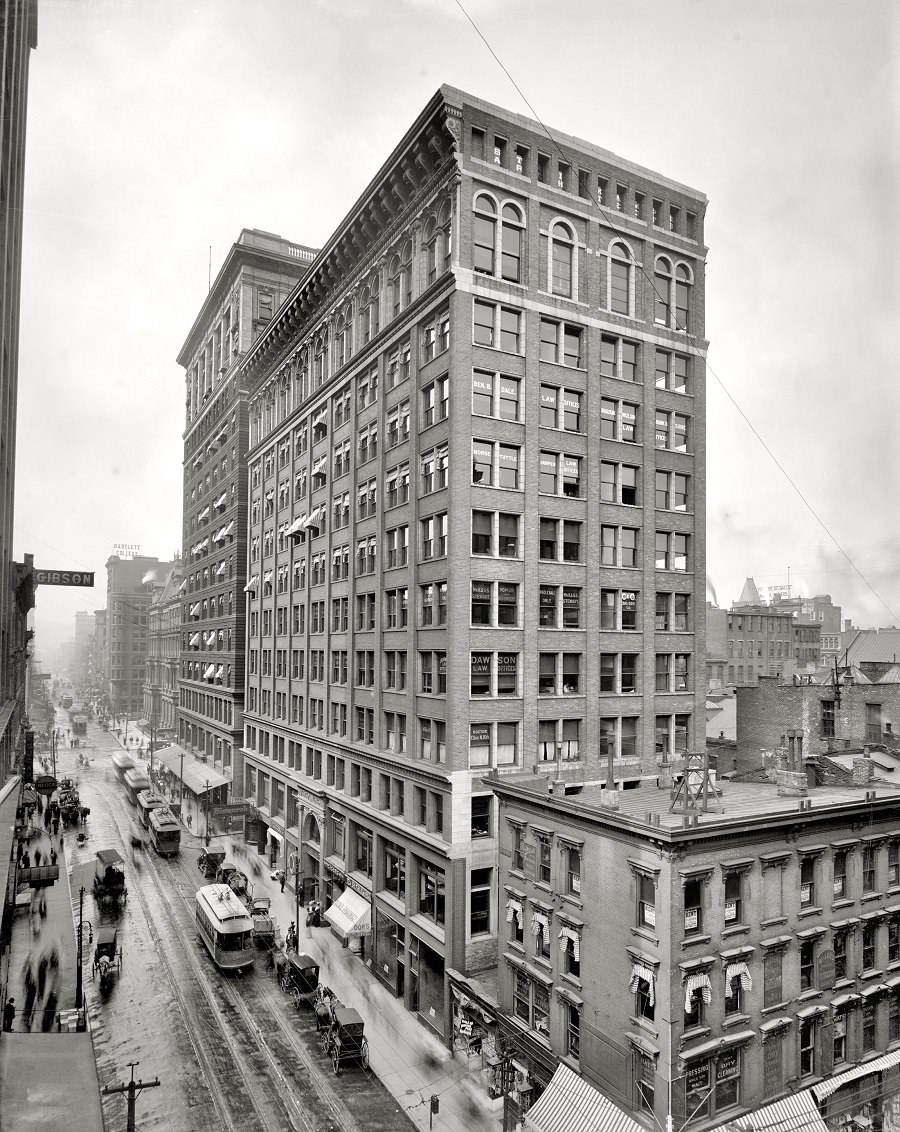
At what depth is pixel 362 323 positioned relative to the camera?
46125 mm

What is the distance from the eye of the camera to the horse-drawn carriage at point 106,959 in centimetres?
3703

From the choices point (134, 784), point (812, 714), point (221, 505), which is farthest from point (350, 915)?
point (221, 505)

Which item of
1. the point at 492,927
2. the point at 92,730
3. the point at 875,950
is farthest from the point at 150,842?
the point at 92,730

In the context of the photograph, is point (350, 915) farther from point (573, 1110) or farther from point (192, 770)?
point (192, 770)

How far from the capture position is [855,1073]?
25891mm

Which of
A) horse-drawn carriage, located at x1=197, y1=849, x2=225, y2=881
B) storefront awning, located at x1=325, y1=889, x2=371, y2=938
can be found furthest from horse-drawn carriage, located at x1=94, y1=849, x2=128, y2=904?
storefront awning, located at x1=325, y1=889, x2=371, y2=938

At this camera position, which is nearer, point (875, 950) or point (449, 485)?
point (875, 950)

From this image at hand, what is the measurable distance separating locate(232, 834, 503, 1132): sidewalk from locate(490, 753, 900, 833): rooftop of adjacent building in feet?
35.4

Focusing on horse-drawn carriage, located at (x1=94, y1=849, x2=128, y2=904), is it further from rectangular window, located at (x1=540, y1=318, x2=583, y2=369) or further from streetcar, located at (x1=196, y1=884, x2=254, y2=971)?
rectangular window, located at (x1=540, y1=318, x2=583, y2=369)

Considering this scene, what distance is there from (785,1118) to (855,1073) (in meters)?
4.06

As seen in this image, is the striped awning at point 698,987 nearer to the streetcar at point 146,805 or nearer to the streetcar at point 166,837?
the streetcar at point 166,837

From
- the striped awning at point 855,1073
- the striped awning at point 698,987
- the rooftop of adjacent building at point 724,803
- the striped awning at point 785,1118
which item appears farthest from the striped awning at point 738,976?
the striped awning at point 855,1073

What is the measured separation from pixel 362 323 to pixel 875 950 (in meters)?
38.6

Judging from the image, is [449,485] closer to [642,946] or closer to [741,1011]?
[642,946]
